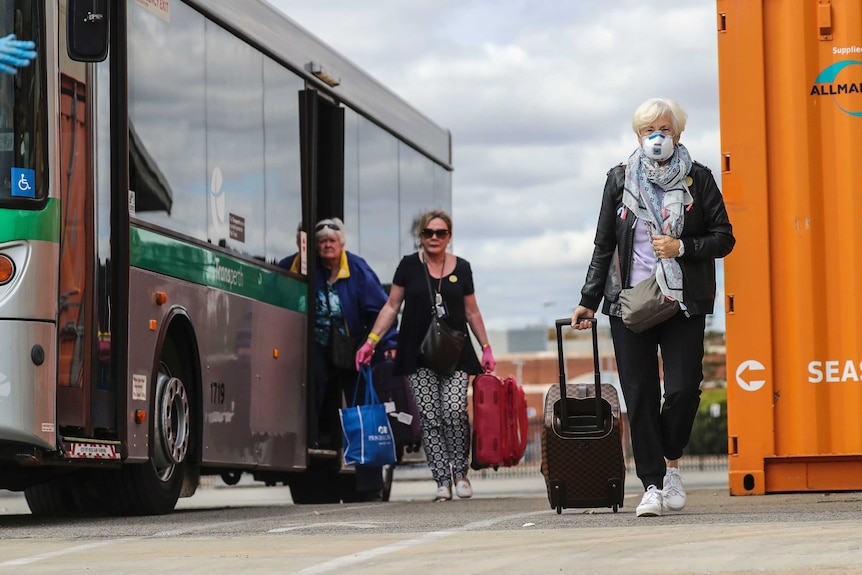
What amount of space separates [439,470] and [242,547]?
574cm

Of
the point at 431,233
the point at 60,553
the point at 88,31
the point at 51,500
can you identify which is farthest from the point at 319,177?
the point at 60,553

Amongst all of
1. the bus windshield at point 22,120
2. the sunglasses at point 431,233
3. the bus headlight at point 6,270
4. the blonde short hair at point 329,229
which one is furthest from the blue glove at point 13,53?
the blonde short hair at point 329,229

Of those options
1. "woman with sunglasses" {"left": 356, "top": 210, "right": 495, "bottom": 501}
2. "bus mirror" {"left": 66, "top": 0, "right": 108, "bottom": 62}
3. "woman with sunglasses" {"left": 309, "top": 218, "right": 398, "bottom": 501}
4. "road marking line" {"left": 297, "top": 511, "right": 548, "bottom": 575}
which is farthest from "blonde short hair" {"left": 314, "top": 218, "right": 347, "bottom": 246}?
"road marking line" {"left": 297, "top": 511, "right": 548, "bottom": 575}

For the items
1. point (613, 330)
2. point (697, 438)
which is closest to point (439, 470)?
point (613, 330)

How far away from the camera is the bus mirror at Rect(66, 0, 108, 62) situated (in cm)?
864

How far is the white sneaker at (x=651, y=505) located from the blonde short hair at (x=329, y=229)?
18.8ft

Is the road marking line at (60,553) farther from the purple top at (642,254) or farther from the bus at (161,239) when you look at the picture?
the purple top at (642,254)

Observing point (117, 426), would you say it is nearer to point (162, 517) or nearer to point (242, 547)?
point (162, 517)

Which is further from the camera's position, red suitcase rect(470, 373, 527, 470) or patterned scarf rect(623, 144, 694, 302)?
red suitcase rect(470, 373, 527, 470)

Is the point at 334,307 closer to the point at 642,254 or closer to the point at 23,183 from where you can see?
the point at 23,183

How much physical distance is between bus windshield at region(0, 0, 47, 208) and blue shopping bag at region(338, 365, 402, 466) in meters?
4.43

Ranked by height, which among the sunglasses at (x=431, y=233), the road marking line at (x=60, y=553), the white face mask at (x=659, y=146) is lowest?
the road marking line at (x=60, y=553)

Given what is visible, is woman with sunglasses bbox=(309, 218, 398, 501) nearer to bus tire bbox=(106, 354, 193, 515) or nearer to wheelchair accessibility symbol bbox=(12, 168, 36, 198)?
bus tire bbox=(106, 354, 193, 515)

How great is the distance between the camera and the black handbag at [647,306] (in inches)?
332
